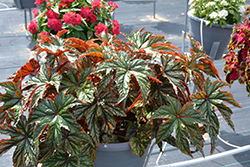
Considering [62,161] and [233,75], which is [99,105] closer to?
[62,161]

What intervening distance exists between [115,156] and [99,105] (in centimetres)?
16

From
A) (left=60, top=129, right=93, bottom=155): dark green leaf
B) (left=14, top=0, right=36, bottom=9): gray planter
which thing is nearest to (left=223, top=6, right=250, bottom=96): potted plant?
(left=60, top=129, right=93, bottom=155): dark green leaf

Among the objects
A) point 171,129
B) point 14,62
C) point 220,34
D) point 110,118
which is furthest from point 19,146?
point 14,62

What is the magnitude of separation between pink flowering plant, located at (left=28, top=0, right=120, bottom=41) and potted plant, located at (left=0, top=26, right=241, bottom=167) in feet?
3.41

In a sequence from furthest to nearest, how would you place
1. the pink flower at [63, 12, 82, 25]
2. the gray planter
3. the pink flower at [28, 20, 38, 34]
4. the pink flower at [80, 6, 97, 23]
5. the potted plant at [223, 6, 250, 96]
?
the gray planter → the pink flower at [28, 20, 38, 34] → the pink flower at [80, 6, 97, 23] → the pink flower at [63, 12, 82, 25] → the potted plant at [223, 6, 250, 96]

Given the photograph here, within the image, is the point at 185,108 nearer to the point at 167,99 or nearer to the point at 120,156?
the point at 167,99

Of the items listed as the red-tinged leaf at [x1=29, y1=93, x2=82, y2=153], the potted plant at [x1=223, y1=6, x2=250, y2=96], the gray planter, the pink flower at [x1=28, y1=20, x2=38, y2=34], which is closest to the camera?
the red-tinged leaf at [x1=29, y1=93, x2=82, y2=153]

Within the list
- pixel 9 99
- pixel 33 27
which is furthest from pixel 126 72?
pixel 33 27

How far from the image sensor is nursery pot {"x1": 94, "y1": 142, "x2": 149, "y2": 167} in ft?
2.28

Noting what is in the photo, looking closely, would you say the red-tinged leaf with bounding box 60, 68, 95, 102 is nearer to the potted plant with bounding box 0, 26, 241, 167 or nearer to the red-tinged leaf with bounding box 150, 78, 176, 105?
the potted plant with bounding box 0, 26, 241, 167

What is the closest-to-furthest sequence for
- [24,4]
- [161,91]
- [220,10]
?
→ [161,91]
[220,10]
[24,4]

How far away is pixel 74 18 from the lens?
1.70 meters

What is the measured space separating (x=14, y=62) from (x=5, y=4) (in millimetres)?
2473

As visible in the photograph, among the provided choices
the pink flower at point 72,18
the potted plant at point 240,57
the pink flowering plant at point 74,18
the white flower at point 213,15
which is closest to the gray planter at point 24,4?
the pink flowering plant at point 74,18
